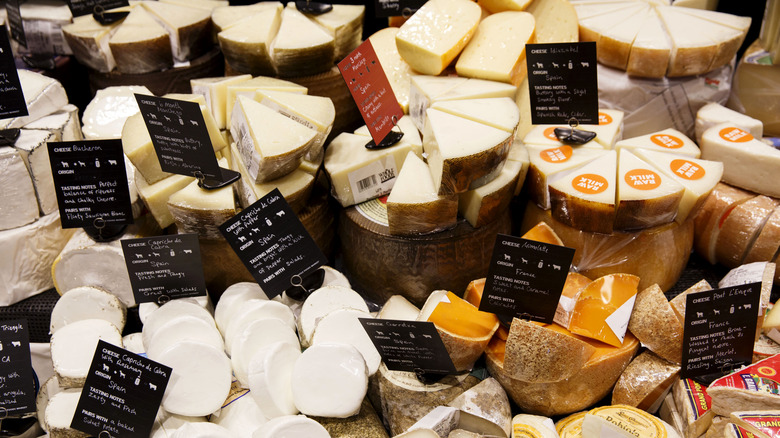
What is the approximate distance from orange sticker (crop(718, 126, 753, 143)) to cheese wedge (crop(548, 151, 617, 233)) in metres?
0.47

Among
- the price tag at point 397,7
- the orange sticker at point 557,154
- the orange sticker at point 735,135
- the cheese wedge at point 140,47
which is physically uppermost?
the price tag at point 397,7

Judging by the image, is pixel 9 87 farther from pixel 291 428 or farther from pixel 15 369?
pixel 291 428

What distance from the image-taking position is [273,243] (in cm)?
170

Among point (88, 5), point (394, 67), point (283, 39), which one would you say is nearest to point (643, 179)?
point (394, 67)

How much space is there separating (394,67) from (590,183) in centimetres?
85

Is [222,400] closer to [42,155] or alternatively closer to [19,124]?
[42,155]

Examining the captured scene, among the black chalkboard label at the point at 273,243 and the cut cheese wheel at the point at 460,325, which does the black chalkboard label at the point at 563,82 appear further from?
the black chalkboard label at the point at 273,243

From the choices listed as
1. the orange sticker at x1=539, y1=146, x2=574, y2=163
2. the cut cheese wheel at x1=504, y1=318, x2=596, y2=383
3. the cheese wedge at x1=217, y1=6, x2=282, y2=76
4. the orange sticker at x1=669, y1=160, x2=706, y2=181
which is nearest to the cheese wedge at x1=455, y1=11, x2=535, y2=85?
the orange sticker at x1=539, y1=146, x2=574, y2=163

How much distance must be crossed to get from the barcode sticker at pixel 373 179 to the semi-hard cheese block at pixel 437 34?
1.34 ft

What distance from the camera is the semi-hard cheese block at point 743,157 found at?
195 centimetres

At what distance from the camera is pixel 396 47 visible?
2221 mm

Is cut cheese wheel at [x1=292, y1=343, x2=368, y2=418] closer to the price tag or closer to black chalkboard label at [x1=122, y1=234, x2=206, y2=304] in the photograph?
black chalkboard label at [x1=122, y1=234, x2=206, y2=304]

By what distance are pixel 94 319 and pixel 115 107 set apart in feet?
2.61

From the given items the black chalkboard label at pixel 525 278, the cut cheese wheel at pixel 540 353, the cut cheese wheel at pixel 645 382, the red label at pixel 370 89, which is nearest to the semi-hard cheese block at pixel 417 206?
the red label at pixel 370 89
